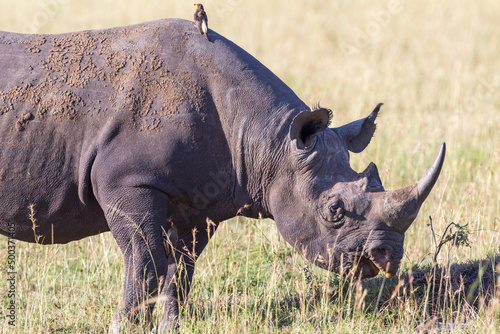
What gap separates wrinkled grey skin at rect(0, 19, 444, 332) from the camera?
521 cm

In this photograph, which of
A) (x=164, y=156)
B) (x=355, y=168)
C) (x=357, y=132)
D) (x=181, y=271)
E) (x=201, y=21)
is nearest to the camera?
(x=164, y=156)

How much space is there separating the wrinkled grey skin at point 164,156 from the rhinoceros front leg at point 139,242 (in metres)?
0.01

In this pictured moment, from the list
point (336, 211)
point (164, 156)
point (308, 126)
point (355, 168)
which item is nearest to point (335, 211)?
point (336, 211)

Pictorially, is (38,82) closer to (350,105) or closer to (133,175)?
(133,175)

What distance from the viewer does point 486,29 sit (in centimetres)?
1711

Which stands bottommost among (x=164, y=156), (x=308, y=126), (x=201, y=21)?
(x=164, y=156)

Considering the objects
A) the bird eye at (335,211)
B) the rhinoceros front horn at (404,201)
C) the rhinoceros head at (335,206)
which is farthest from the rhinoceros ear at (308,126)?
the rhinoceros front horn at (404,201)

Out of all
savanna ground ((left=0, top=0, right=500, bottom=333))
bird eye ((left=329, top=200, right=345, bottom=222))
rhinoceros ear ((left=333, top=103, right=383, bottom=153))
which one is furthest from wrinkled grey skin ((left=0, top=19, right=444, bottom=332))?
savanna ground ((left=0, top=0, right=500, bottom=333))

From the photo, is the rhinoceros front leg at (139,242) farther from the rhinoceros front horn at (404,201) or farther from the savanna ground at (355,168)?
the rhinoceros front horn at (404,201)

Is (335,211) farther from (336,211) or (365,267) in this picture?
(365,267)

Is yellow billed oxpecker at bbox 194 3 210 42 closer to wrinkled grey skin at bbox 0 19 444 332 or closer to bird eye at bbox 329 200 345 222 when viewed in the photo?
wrinkled grey skin at bbox 0 19 444 332

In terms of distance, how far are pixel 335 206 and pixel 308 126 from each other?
63cm

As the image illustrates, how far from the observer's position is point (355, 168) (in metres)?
9.59

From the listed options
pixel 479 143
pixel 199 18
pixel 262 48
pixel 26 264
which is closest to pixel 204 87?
pixel 199 18
